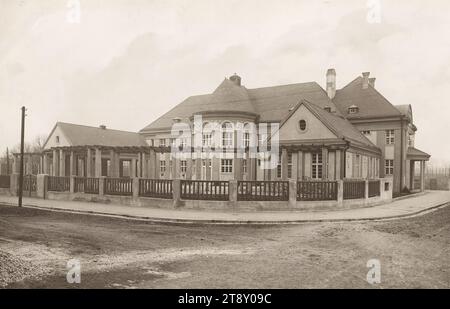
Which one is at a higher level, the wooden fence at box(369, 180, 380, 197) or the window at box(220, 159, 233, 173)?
the window at box(220, 159, 233, 173)

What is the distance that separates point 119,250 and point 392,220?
10.6 m

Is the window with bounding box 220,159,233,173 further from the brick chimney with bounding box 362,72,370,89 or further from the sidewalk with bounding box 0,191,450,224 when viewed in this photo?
the sidewalk with bounding box 0,191,450,224

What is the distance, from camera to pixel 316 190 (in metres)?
16.2

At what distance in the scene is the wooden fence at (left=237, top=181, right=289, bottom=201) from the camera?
50.8ft

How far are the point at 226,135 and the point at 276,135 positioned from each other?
324 inches

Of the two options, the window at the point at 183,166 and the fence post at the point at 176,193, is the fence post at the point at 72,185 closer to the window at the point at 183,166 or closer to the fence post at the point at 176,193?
the fence post at the point at 176,193

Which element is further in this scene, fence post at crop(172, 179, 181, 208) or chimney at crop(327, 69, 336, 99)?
chimney at crop(327, 69, 336, 99)

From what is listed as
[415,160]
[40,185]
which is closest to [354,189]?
[40,185]

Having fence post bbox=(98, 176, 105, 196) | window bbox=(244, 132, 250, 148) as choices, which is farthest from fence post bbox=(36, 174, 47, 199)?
window bbox=(244, 132, 250, 148)

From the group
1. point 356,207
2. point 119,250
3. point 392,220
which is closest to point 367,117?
point 356,207

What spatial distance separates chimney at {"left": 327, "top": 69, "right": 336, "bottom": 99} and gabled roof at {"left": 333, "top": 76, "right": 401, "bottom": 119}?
1.61 feet

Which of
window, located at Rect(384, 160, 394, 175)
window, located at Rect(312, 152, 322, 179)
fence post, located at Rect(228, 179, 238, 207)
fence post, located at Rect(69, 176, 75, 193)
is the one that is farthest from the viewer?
window, located at Rect(384, 160, 394, 175)
